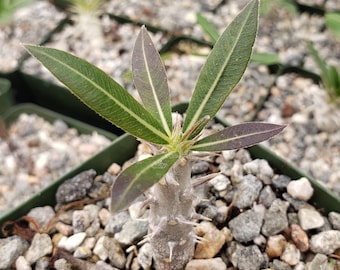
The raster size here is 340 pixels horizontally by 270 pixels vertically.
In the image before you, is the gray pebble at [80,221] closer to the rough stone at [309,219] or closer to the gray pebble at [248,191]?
the gray pebble at [248,191]

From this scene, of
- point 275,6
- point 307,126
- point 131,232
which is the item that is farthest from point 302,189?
point 275,6

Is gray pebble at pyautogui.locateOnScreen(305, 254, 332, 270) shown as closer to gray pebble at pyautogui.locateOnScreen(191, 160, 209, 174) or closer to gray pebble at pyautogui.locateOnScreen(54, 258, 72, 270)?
gray pebble at pyautogui.locateOnScreen(191, 160, 209, 174)

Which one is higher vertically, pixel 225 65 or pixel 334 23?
pixel 225 65

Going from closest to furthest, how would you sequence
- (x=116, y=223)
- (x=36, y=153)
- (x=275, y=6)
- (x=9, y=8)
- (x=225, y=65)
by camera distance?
(x=225, y=65)
(x=116, y=223)
(x=36, y=153)
(x=9, y=8)
(x=275, y=6)

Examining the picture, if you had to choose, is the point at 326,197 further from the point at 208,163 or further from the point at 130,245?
the point at 130,245

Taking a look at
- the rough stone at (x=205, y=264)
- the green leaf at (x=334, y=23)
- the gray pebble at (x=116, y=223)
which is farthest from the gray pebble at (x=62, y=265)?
the green leaf at (x=334, y=23)

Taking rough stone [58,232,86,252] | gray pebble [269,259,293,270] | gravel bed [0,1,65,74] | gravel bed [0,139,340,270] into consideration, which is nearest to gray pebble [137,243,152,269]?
gravel bed [0,139,340,270]

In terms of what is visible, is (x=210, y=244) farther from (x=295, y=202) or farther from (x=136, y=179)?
(x=136, y=179)
